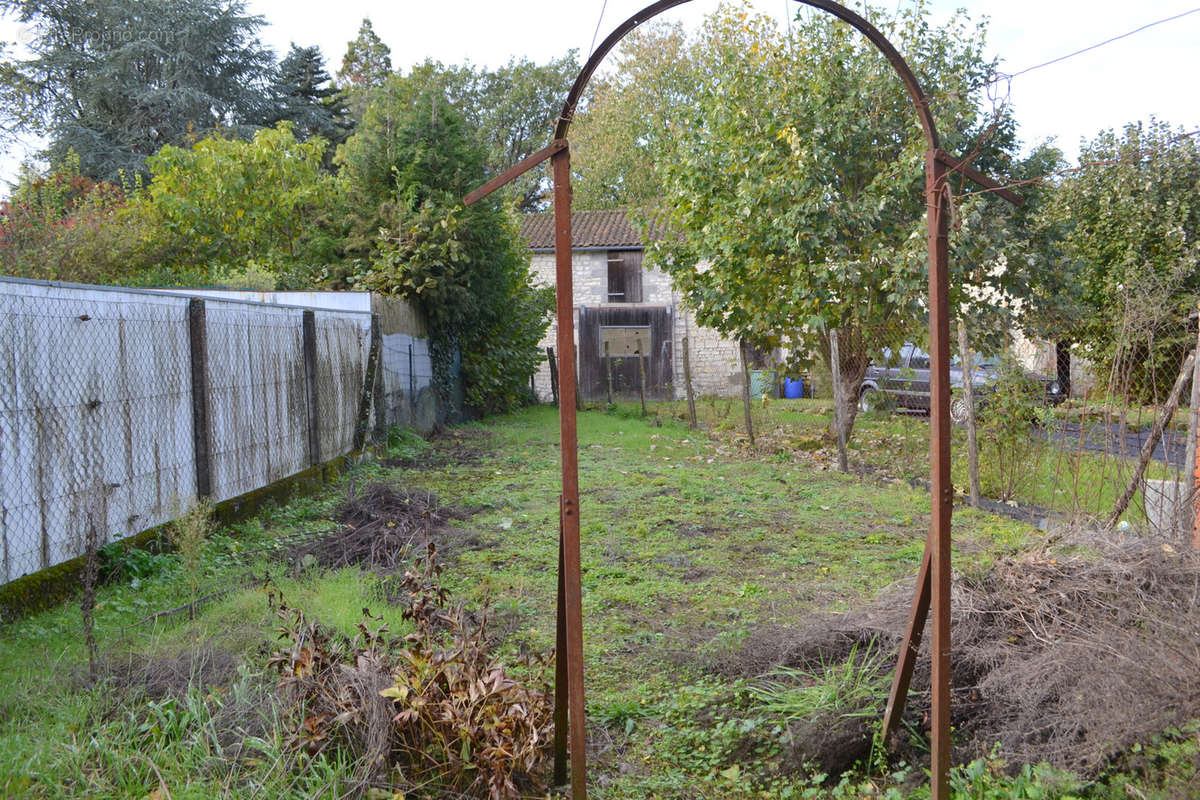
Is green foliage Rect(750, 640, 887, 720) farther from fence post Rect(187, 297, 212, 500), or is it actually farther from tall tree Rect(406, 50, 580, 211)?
tall tree Rect(406, 50, 580, 211)

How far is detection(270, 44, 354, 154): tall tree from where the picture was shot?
95.8 feet

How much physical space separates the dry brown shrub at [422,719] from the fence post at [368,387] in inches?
325

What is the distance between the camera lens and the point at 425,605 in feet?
12.1

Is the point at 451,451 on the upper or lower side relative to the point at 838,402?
lower

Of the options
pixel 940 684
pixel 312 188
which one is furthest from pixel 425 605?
pixel 312 188

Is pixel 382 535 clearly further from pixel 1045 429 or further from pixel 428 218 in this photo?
pixel 428 218

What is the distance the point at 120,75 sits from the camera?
2541 cm

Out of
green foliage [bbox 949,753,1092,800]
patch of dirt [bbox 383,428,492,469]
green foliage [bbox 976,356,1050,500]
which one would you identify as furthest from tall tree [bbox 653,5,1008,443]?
green foliage [bbox 949,753,1092,800]

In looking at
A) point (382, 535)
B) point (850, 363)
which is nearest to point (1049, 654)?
point (382, 535)

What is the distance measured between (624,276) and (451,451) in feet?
47.9

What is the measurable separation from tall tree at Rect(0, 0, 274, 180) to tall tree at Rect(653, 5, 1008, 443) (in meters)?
18.4

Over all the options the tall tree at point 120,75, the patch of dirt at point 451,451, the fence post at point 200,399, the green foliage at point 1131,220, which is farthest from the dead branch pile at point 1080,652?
the tall tree at point 120,75

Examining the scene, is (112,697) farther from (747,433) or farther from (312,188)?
(312,188)

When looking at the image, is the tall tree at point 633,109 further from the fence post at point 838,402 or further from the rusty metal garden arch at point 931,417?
the rusty metal garden arch at point 931,417
